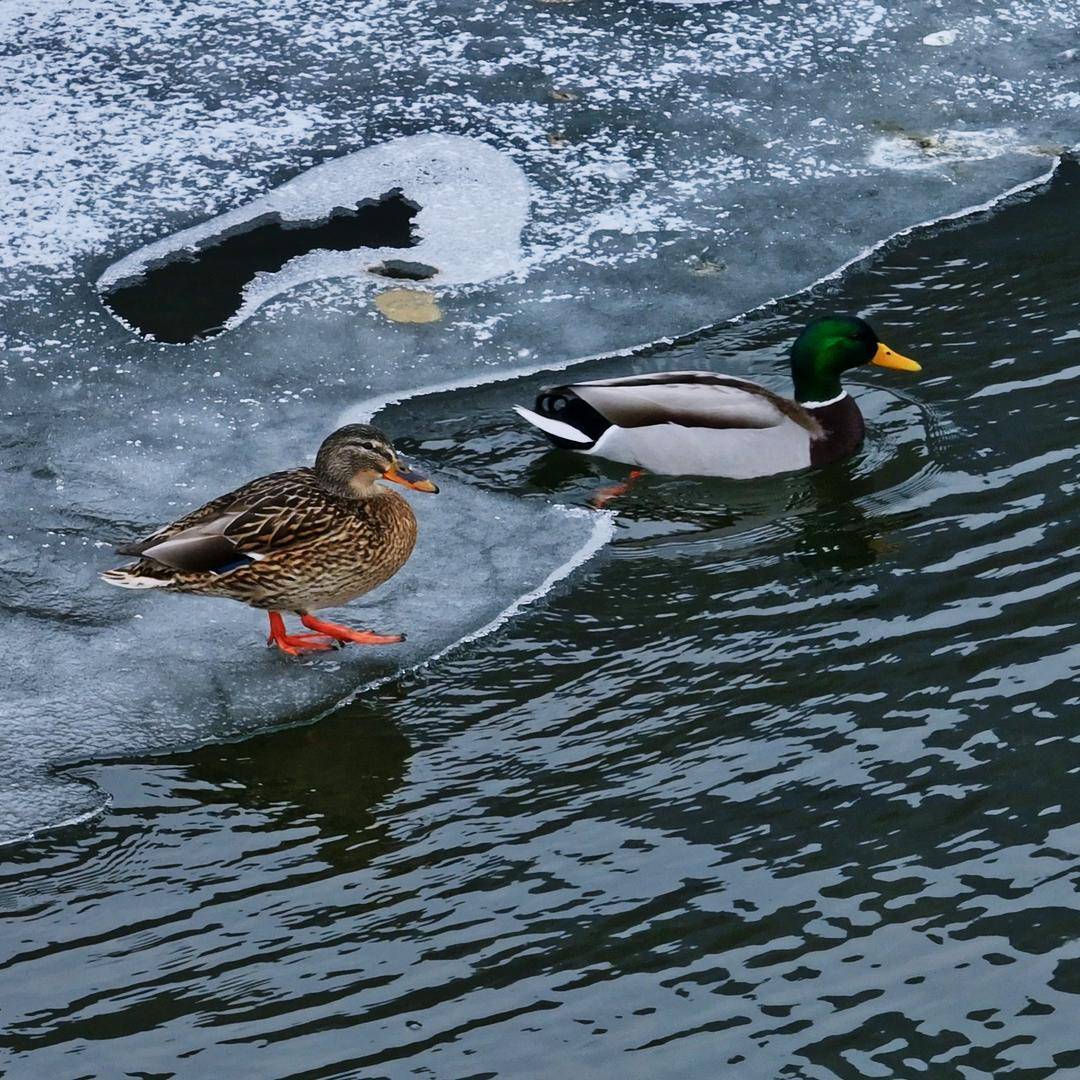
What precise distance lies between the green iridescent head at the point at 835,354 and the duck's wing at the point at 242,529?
2276 millimetres

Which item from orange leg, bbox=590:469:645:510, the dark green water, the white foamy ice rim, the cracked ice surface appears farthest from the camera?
the white foamy ice rim

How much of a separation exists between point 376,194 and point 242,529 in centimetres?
301

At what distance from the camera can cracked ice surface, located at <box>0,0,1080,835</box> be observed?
5512 mm

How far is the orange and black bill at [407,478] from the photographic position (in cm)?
Answer: 539

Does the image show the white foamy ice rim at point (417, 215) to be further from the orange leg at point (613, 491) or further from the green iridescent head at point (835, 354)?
the green iridescent head at point (835, 354)

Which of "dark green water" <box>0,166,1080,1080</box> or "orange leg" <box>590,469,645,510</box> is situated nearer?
"dark green water" <box>0,166,1080,1080</box>

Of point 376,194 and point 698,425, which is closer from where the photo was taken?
point 698,425

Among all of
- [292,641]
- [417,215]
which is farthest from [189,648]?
[417,215]

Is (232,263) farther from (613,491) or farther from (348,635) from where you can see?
(348,635)

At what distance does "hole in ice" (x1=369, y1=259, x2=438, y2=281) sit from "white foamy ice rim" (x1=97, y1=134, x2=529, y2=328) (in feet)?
0.10

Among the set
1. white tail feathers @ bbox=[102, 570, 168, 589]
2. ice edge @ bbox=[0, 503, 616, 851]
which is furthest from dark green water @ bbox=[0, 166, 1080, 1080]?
white tail feathers @ bbox=[102, 570, 168, 589]

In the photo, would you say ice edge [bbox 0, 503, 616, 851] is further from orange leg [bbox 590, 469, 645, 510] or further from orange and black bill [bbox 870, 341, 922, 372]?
orange and black bill [bbox 870, 341, 922, 372]

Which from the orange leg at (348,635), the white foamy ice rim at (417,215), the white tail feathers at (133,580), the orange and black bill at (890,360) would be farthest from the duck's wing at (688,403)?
the white tail feathers at (133,580)

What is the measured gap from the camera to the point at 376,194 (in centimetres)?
775
